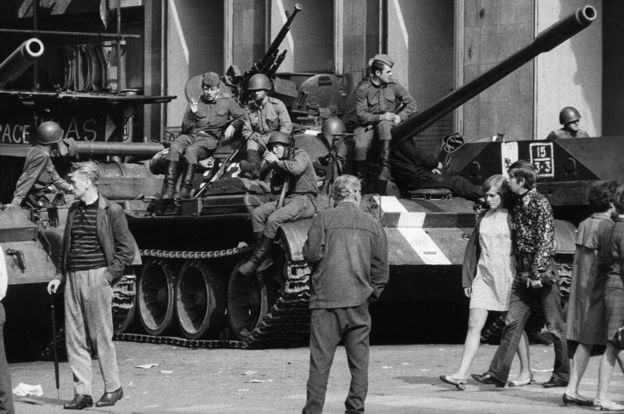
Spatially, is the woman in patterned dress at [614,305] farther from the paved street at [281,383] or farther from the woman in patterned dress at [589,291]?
the paved street at [281,383]

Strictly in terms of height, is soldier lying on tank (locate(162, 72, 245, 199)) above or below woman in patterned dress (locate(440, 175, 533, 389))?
above

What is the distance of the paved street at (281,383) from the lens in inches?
513

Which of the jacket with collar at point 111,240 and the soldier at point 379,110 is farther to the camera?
the soldier at point 379,110

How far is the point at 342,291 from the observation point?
12047mm

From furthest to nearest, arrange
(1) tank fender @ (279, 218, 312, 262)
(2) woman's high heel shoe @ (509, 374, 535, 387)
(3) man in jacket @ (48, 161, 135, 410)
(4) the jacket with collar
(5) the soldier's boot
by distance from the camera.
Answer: (5) the soldier's boot, (1) tank fender @ (279, 218, 312, 262), (2) woman's high heel shoe @ (509, 374, 535, 387), (4) the jacket with collar, (3) man in jacket @ (48, 161, 135, 410)

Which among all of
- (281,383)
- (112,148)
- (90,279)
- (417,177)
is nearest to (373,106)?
(417,177)

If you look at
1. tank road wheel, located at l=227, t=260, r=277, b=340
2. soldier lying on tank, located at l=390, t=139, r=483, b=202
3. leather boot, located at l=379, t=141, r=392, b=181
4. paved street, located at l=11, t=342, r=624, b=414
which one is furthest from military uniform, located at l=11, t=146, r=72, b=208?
soldier lying on tank, located at l=390, t=139, r=483, b=202

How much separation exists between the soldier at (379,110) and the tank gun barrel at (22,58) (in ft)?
11.6

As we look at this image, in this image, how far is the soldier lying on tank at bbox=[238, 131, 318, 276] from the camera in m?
18.5

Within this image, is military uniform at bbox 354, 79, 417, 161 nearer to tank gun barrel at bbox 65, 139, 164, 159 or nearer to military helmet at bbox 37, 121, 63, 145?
military helmet at bbox 37, 121, 63, 145

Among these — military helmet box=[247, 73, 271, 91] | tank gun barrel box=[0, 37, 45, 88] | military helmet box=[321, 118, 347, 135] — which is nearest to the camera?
tank gun barrel box=[0, 37, 45, 88]

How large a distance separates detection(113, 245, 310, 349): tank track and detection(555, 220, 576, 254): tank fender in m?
2.63

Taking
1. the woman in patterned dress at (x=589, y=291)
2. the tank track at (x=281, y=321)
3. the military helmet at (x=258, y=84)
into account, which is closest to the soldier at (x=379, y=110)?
the military helmet at (x=258, y=84)

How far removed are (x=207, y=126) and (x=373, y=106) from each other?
2448 mm
